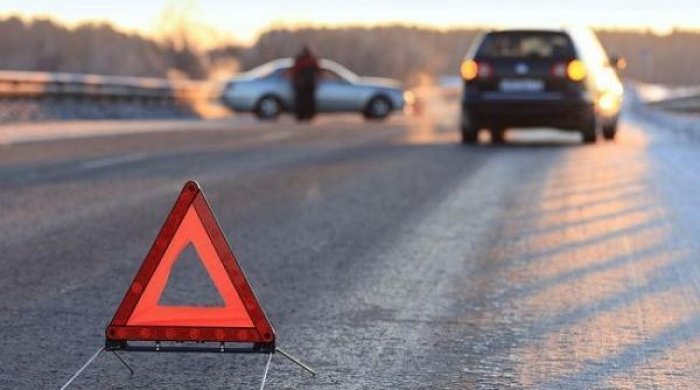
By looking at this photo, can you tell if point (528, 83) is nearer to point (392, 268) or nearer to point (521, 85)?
point (521, 85)

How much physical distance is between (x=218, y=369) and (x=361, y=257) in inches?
114

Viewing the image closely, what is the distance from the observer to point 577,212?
1032 cm

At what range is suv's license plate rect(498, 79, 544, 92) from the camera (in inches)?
740

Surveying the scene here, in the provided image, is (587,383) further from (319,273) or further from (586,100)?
(586,100)

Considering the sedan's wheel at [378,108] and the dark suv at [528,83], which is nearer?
the dark suv at [528,83]

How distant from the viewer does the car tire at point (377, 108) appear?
32.6 metres

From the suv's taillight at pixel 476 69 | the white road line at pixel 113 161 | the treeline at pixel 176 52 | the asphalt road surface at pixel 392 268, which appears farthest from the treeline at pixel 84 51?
the asphalt road surface at pixel 392 268

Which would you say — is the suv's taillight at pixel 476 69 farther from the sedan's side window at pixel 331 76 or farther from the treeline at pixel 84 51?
the treeline at pixel 84 51

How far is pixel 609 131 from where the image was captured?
21.2 meters

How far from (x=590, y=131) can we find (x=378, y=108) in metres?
13.5

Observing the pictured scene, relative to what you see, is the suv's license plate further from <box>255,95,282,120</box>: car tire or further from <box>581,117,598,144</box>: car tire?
<box>255,95,282,120</box>: car tire

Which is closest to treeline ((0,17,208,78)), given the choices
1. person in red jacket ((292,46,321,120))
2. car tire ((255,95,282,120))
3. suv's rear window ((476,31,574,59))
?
car tire ((255,95,282,120))

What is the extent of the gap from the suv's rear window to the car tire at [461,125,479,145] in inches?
43.4

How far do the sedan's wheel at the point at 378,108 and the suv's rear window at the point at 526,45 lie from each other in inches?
526
